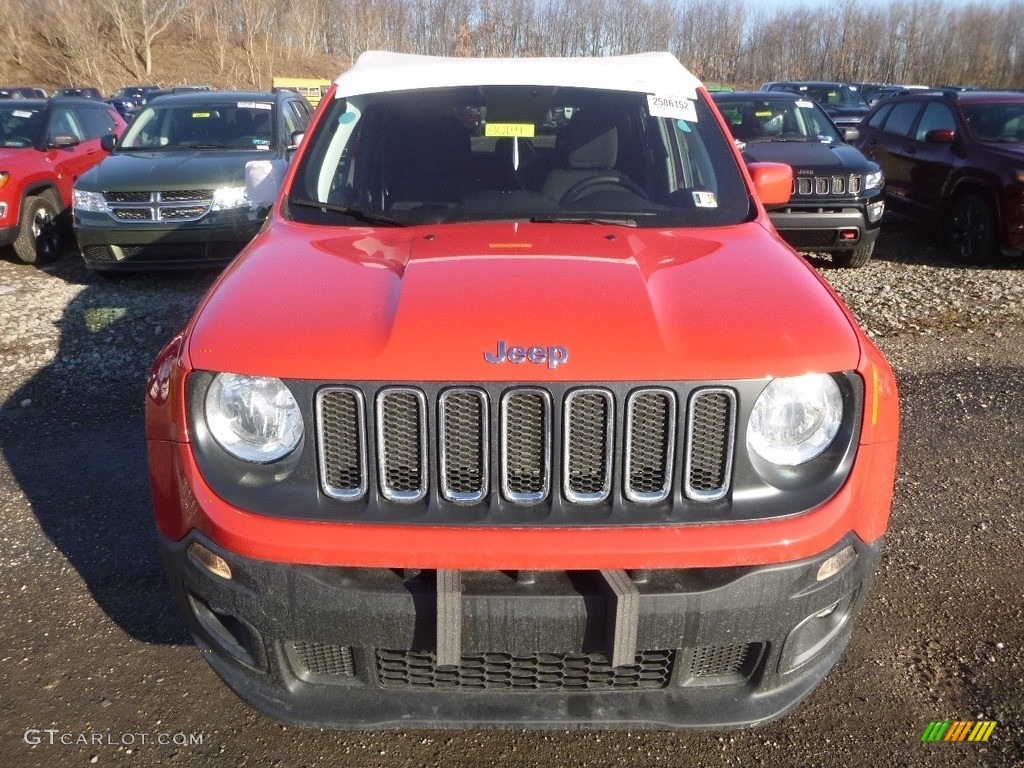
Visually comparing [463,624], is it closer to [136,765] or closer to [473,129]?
[136,765]

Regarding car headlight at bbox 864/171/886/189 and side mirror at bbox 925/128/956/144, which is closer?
car headlight at bbox 864/171/886/189

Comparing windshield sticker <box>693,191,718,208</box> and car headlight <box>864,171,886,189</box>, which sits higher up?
windshield sticker <box>693,191,718,208</box>

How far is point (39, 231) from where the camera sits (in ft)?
29.6

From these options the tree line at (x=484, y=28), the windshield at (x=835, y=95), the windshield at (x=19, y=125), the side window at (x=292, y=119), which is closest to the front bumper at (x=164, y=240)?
the side window at (x=292, y=119)

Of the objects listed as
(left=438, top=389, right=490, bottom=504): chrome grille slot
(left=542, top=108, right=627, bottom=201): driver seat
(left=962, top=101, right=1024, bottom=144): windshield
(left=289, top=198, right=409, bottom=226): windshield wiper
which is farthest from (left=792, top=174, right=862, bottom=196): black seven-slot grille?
(left=438, top=389, right=490, bottom=504): chrome grille slot

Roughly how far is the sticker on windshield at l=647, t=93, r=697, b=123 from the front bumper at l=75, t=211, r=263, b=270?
4806 millimetres

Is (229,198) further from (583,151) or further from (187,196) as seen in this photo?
(583,151)

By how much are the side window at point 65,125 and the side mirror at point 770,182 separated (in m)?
8.78

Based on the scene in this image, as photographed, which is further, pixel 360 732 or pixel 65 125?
pixel 65 125

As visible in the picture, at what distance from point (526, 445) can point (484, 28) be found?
45097 mm

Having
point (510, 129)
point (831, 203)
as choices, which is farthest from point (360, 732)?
point (831, 203)

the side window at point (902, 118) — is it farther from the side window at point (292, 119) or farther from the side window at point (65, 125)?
the side window at point (65, 125)

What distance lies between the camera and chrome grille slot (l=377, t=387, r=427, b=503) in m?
2.06

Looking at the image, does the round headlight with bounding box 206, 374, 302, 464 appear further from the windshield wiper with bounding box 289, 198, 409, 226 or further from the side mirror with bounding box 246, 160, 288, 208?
the side mirror with bounding box 246, 160, 288, 208
